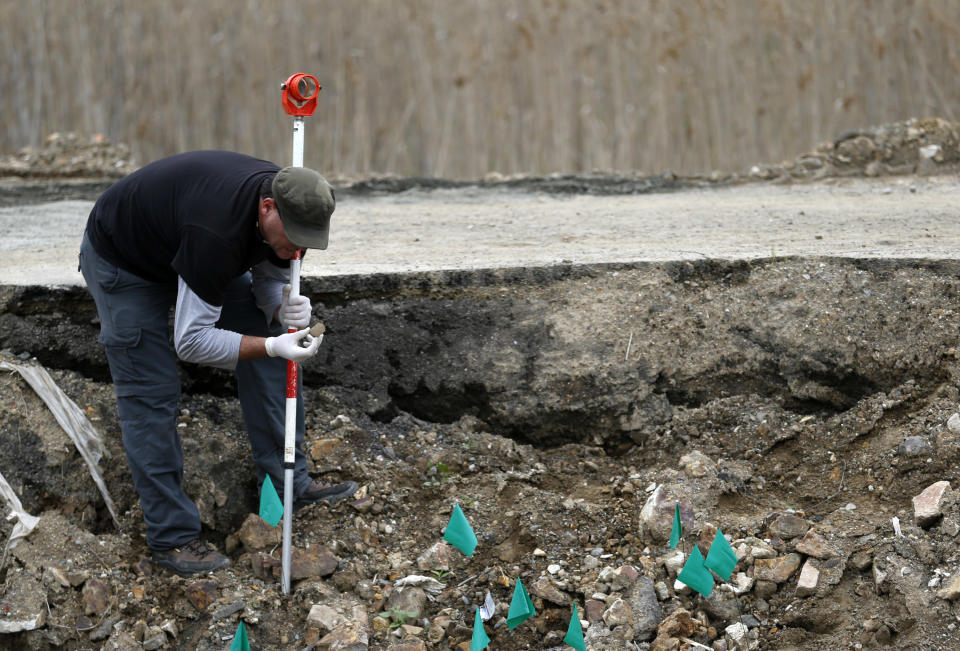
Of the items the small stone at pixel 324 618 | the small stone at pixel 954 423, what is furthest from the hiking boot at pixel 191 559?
the small stone at pixel 954 423

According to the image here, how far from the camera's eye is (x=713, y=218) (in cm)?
562

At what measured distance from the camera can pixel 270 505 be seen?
3.66 m

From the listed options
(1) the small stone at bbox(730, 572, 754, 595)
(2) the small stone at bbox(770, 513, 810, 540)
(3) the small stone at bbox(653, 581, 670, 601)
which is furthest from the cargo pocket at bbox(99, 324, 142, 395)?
(2) the small stone at bbox(770, 513, 810, 540)

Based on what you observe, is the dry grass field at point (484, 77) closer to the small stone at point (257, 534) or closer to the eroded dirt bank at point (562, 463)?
the eroded dirt bank at point (562, 463)

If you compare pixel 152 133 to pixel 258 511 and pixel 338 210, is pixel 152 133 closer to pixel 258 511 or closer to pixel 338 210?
pixel 338 210

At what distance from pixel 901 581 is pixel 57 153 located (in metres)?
7.12

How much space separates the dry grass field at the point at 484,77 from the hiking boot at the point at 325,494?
4422mm

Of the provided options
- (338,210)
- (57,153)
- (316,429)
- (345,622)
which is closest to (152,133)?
(57,153)

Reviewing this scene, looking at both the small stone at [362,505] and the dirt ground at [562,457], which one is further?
the small stone at [362,505]

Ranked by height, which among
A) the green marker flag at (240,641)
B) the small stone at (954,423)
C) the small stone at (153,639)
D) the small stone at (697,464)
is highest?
the small stone at (954,423)

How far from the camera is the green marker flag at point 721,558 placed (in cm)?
324

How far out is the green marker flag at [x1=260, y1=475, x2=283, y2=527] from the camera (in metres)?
3.65

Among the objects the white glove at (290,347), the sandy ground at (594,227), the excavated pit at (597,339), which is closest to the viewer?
the white glove at (290,347)

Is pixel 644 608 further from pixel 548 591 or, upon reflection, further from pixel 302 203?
pixel 302 203
